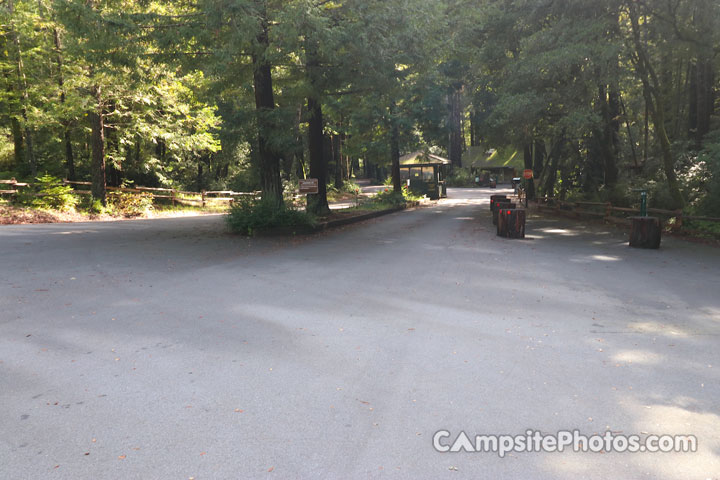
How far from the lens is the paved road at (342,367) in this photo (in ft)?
10.6

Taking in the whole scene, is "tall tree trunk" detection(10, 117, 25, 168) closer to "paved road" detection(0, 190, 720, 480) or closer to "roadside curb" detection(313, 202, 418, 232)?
"roadside curb" detection(313, 202, 418, 232)

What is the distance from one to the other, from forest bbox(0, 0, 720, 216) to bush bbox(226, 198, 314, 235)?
376 millimetres

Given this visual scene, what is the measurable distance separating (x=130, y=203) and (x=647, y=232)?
2213 centimetres

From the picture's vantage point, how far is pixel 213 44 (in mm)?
13773

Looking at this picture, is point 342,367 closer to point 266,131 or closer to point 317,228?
point 266,131

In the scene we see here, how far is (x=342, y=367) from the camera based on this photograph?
479 cm

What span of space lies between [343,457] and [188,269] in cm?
715

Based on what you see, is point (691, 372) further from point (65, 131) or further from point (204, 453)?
point (65, 131)

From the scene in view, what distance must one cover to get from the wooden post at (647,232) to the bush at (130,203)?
20728mm

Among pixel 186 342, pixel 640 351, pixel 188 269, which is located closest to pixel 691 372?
pixel 640 351

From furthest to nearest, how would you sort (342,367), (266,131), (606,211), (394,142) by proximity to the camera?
(394,142) → (606,211) → (266,131) → (342,367)

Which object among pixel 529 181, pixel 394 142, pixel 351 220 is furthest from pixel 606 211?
pixel 529 181

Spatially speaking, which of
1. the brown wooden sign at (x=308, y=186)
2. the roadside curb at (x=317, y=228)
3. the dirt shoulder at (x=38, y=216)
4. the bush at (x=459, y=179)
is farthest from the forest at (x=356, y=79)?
the bush at (x=459, y=179)

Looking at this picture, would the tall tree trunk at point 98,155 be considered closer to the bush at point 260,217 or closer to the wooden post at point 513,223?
the bush at point 260,217
